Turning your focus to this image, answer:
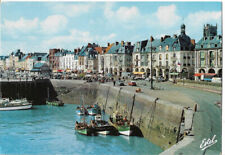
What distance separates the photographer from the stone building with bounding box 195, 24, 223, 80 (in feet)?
40.3

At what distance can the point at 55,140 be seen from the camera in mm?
14016

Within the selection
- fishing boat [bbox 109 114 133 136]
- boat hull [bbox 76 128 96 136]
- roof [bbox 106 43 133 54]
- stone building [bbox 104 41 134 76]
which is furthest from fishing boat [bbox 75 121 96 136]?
roof [bbox 106 43 133 54]

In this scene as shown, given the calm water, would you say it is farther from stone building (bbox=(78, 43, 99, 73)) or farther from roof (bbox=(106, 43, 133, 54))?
stone building (bbox=(78, 43, 99, 73))

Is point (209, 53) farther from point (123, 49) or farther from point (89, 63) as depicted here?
point (89, 63)

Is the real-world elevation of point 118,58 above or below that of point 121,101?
above

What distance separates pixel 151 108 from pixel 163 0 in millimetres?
5625

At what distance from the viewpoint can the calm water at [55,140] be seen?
41.2 ft

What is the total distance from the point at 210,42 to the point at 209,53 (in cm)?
72

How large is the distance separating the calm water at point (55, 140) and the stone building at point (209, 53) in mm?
4267

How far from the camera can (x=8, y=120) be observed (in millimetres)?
18531

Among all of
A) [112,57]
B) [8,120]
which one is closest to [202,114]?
[8,120]

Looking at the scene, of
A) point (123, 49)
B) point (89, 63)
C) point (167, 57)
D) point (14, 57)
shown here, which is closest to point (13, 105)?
point (14, 57)

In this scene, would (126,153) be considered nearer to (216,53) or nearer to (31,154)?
(31,154)

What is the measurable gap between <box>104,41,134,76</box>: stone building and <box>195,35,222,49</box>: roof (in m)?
6.26
